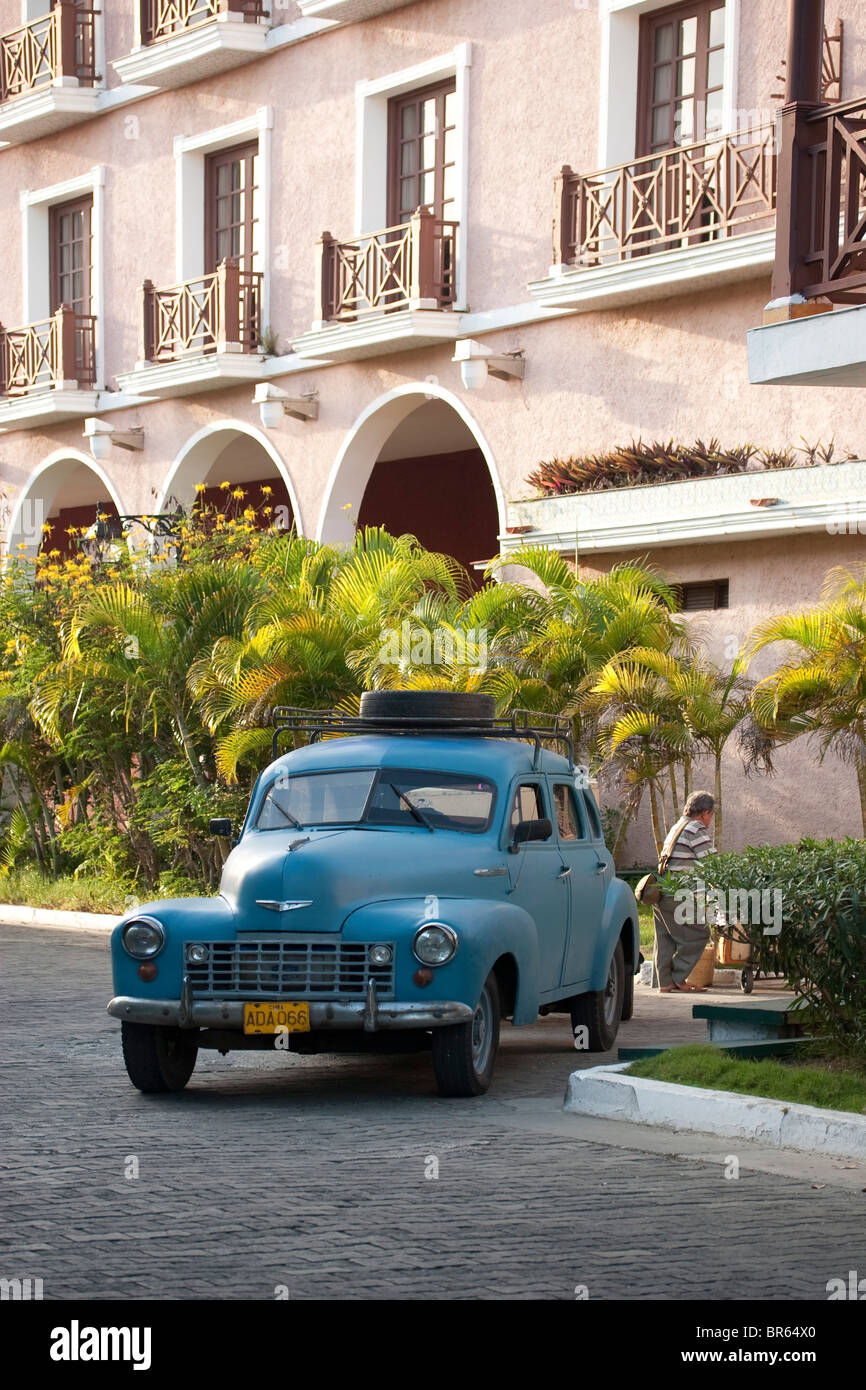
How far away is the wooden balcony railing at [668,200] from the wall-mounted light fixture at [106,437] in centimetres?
902

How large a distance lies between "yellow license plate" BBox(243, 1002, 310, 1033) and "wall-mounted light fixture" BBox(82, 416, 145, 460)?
19.1 metres

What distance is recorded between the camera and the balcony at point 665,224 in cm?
1858

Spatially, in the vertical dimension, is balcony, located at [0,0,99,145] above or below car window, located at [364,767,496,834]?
above

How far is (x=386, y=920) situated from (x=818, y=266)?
465 centimetres

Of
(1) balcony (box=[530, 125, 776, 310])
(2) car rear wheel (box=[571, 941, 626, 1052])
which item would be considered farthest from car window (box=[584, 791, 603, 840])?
(1) balcony (box=[530, 125, 776, 310])

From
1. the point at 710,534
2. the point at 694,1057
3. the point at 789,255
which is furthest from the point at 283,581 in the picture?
the point at 694,1057

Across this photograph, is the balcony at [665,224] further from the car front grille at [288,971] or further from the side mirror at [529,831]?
the car front grille at [288,971]

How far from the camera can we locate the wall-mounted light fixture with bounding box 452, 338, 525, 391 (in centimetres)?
2194

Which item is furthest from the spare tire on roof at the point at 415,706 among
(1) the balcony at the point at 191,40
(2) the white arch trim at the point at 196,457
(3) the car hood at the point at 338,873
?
(1) the balcony at the point at 191,40

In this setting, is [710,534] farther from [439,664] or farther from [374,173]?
[374,173]

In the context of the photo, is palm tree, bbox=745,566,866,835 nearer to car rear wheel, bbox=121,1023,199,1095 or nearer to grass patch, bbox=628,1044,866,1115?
grass patch, bbox=628,1044,866,1115

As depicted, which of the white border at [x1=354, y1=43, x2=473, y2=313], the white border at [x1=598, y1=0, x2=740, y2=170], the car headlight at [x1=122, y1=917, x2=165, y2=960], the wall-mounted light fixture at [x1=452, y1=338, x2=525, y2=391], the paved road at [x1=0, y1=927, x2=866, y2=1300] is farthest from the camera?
the white border at [x1=354, y1=43, x2=473, y2=313]

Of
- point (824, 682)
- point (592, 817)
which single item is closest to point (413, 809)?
point (592, 817)

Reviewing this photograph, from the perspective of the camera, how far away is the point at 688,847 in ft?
49.8
